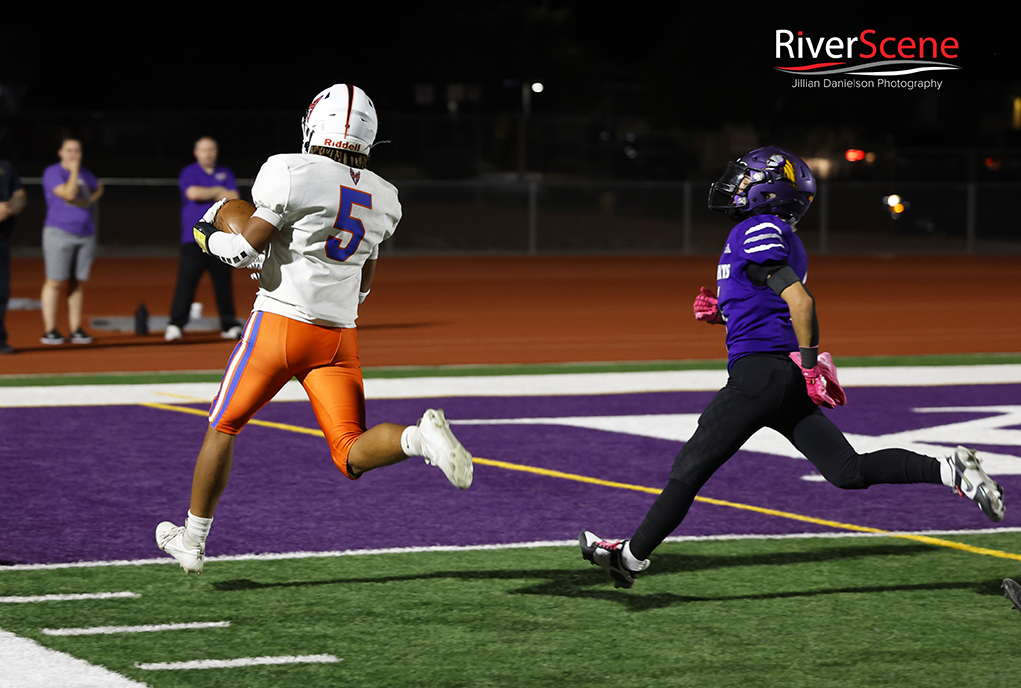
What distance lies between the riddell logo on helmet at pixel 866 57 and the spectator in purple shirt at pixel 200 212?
30020 mm

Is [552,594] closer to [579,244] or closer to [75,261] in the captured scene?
[75,261]

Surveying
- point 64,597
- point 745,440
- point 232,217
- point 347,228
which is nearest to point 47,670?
point 64,597

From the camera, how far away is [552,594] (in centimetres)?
626

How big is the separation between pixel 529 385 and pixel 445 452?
7.37 metres

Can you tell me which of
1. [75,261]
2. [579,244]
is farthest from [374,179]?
[579,244]

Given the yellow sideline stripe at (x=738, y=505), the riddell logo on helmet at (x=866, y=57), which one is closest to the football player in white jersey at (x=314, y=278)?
the yellow sideline stripe at (x=738, y=505)

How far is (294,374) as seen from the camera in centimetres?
609

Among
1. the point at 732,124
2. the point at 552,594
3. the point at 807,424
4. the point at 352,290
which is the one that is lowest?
the point at 552,594

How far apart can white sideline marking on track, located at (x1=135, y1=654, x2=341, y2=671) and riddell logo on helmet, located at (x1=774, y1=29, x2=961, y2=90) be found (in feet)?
127

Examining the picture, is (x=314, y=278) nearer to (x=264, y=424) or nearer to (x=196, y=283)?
(x=264, y=424)

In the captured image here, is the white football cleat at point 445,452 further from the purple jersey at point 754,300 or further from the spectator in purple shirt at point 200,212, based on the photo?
the spectator in purple shirt at point 200,212

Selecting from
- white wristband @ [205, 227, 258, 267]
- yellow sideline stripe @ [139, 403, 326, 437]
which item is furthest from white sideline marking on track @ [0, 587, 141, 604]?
yellow sideline stripe @ [139, 403, 326, 437]

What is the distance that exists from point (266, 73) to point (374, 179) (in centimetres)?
6940

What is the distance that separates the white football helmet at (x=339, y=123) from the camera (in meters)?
5.95
